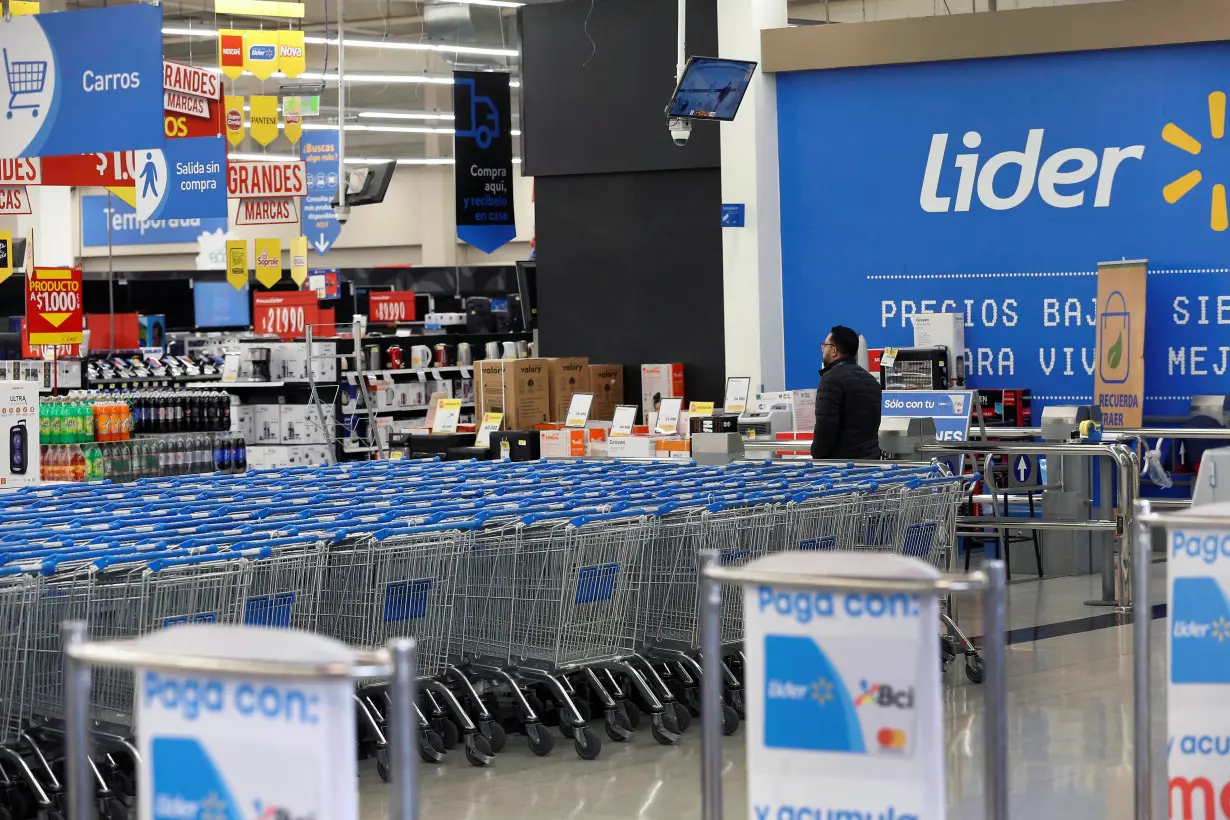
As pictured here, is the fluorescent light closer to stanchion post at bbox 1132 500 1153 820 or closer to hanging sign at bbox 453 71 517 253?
hanging sign at bbox 453 71 517 253

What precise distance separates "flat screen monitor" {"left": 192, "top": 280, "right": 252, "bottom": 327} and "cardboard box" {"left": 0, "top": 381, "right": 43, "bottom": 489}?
57.3ft

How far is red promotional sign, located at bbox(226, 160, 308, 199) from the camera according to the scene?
64.4 ft

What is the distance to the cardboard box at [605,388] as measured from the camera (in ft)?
45.3

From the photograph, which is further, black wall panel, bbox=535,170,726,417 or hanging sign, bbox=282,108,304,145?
hanging sign, bbox=282,108,304,145

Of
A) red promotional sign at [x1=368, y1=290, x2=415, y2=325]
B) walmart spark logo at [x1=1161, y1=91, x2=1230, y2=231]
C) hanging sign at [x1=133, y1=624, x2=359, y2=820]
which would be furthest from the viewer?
red promotional sign at [x1=368, y1=290, x2=415, y2=325]

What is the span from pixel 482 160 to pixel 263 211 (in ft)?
22.1

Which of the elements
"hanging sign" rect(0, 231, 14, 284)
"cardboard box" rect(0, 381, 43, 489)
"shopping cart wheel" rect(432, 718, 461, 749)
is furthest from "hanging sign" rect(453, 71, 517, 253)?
"shopping cart wheel" rect(432, 718, 461, 749)

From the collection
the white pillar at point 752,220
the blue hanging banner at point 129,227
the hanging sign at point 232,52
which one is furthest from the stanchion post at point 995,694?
the blue hanging banner at point 129,227

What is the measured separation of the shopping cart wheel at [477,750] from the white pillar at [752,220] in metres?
7.10

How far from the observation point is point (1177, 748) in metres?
3.75

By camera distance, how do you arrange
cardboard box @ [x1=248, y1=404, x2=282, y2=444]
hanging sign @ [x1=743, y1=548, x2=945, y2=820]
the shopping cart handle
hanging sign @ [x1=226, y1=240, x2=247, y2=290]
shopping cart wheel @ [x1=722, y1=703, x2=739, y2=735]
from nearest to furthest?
hanging sign @ [x1=743, y1=548, x2=945, y2=820], the shopping cart handle, shopping cart wheel @ [x1=722, y1=703, x2=739, y2=735], cardboard box @ [x1=248, y1=404, x2=282, y2=444], hanging sign @ [x1=226, y1=240, x2=247, y2=290]

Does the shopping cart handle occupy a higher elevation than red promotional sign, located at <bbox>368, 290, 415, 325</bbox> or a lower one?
lower

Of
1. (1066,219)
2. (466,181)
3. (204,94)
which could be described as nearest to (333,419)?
(466,181)

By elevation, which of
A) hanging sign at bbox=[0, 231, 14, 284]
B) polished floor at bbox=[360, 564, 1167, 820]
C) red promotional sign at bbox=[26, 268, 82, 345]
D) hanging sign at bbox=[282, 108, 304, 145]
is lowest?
polished floor at bbox=[360, 564, 1167, 820]
